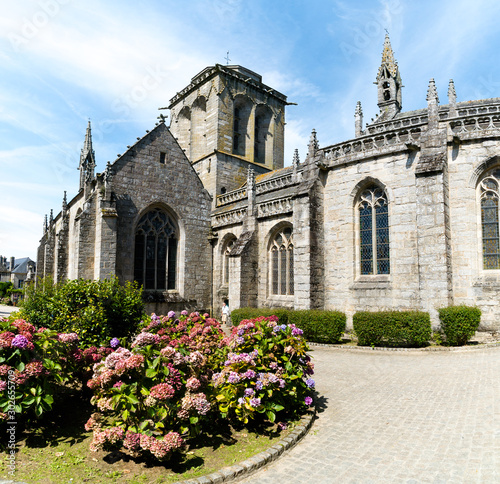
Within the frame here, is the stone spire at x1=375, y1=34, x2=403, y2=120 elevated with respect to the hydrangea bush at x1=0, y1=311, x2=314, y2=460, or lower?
elevated

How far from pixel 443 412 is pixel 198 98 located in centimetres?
2775

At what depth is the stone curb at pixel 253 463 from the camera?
3914 millimetres

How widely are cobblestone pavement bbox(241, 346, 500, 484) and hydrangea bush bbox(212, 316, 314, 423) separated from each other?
0.57 metres

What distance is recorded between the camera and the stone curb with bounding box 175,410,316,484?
→ 3.91 m

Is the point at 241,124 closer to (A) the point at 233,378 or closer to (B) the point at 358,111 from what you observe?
(B) the point at 358,111

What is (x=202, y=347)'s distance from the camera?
5.94 m

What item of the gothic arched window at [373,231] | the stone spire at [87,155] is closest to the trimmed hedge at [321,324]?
the gothic arched window at [373,231]

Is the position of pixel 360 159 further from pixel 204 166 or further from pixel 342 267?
pixel 204 166

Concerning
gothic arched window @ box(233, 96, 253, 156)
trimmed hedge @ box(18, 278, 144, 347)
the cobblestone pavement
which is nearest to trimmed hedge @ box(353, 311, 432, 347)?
the cobblestone pavement

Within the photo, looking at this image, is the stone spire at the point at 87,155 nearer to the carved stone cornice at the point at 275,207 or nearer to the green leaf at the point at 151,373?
the carved stone cornice at the point at 275,207

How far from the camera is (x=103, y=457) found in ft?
14.4

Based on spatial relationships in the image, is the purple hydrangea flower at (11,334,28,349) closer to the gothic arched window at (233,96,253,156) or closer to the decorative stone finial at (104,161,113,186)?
the decorative stone finial at (104,161,113,186)

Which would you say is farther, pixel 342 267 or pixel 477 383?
pixel 342 267

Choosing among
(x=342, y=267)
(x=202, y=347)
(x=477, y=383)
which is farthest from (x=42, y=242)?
(x=477, y=383)
